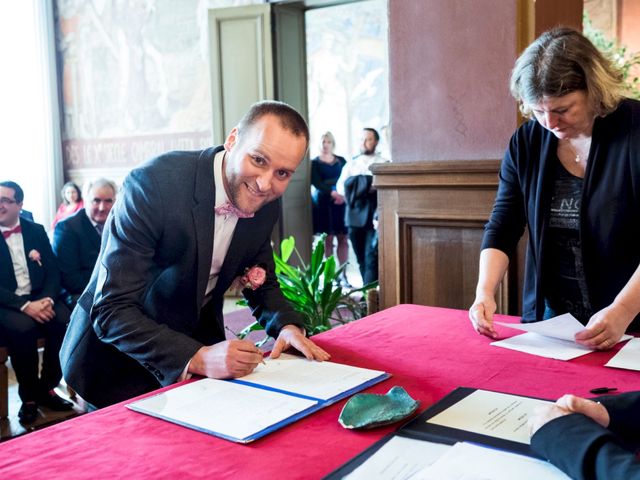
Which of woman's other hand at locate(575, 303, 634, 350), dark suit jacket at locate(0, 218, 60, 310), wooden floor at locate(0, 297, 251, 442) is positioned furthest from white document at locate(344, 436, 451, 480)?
dark suit jacket at locate(0, 218, 60, 310)

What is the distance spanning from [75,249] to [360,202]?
3.48 meters

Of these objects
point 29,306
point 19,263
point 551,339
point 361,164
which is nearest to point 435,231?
point 551,339

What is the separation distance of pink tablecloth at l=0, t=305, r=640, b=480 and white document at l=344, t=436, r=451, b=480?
0.05 meters

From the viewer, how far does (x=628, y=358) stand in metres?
1.82

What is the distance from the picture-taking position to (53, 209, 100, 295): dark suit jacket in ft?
15.9

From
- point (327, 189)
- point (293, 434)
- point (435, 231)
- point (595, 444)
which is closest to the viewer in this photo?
point (595, 444)

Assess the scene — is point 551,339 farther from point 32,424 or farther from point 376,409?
point 32,424

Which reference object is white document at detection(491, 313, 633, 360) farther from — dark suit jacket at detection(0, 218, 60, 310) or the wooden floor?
dark suit jacket at detection(0, 218, 60, 310)

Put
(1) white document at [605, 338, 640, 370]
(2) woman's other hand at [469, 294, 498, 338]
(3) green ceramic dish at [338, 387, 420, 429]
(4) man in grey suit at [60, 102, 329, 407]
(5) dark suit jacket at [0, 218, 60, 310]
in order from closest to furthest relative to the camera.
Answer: (3) green ceramic dish at [338, 387, 420, 429] → (1) white document at [605, 338, 640, 370] → (4) man in grey suit at [60, 102, 329, 407] → (2) woman's other hand at [469, 294, 498, 338] → (5) dark suit jacket at [0, 218, 60, 310]

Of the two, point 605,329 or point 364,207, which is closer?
point 605,329

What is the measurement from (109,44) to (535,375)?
28.2ft

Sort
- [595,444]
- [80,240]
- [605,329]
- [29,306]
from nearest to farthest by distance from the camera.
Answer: [595,444], [605,329], [29,306], [80,240]

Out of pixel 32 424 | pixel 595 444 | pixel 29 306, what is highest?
pixel 595 444

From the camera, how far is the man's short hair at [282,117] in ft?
6.34
